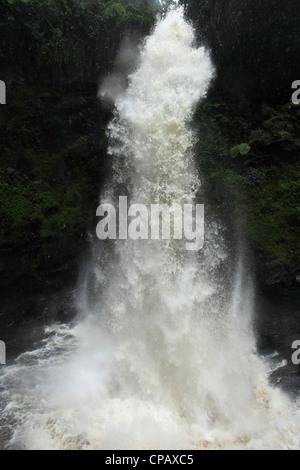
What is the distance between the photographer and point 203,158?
28.2ft

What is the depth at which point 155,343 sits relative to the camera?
24.0 feet

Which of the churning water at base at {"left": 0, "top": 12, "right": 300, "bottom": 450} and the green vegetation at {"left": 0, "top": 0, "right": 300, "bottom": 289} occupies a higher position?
the green vegetation at {"left": 0, "top": 0, "right": 300, "bottom": 289}

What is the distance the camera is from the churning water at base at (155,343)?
6211 mm

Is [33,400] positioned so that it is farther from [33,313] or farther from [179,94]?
[179,94]

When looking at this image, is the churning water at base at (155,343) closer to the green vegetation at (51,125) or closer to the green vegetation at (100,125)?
the green vegetation at (100,125)

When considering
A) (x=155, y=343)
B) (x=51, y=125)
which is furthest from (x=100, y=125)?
(x=155, y=343)

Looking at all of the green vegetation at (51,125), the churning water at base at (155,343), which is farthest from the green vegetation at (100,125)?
the churning water at base at (155,343)

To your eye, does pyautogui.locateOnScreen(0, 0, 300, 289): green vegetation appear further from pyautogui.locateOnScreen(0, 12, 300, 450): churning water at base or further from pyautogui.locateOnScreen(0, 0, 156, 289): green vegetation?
pyautogui.locateOnScreen(0, 12, 300, 450): churning water at base

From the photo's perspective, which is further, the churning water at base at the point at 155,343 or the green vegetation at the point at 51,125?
the green vegetation at the point at 51,125

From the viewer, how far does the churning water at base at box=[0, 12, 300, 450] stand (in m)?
6.21

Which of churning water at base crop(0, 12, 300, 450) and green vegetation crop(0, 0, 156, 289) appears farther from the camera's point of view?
green vegetation crop(0, 0, 156, 289)

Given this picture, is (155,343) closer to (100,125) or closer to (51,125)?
(100,125)

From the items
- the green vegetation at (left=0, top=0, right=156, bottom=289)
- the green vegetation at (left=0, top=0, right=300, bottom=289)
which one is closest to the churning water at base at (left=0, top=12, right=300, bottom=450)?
the green vegetation at (left=0, top=0, right=300, bottom=289)

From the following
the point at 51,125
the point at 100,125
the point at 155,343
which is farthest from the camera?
the point at 100,125
